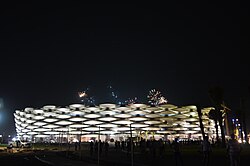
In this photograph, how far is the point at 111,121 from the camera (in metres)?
128

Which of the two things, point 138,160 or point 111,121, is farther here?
point 111,121

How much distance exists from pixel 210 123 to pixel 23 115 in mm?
79315

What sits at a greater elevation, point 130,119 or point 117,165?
point 130,119

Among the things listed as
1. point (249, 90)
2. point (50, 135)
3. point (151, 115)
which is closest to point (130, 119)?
point (151, 115)

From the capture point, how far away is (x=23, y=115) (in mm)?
136250

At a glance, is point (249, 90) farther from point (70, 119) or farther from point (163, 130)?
point (70, 119)

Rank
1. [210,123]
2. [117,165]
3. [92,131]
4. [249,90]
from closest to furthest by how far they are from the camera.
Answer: [117,165] → [249,90] → [92,131] → [210,123]

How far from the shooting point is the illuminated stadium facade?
12569cm

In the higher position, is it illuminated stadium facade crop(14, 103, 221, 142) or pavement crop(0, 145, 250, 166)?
illuminated stadium facade crop(14, 103, 221, 142)

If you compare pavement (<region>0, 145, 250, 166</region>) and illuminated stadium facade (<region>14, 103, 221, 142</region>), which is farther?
illuminated stadium facade (<region>14, 103, 221, 142</region>)

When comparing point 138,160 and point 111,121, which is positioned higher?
point 111,121

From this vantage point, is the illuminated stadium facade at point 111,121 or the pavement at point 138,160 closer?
the pavement at point 138,160

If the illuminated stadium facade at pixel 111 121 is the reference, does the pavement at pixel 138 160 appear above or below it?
below

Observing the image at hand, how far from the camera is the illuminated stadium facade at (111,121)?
12569 centimetres
